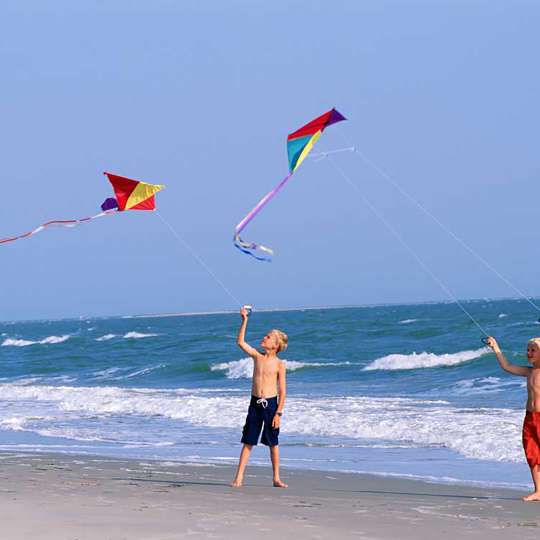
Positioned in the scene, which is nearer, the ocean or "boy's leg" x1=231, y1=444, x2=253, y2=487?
"boy's leg" x1=231, y1=444, x2=253, y2=487

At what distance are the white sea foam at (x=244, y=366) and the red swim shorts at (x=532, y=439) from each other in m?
19.0

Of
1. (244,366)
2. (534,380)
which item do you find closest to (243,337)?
(534,380)

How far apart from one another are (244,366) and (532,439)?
20453 millimetres

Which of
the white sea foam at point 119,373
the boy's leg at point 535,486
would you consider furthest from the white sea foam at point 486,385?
the boy's leg at point 535,486

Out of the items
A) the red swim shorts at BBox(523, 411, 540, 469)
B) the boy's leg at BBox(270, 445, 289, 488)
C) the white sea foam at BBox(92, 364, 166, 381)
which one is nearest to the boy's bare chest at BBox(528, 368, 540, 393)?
the red swim shorts at BBox(523, 411, 540, 469)

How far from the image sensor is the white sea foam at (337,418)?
37.7ft

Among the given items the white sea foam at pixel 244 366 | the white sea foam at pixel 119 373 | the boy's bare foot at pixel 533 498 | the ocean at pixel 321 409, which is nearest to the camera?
the boy's bare foot at pixel 533 498

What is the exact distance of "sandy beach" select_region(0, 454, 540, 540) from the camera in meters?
6.21

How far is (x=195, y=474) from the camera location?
918 centimetres

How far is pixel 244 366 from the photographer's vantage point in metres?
27.8

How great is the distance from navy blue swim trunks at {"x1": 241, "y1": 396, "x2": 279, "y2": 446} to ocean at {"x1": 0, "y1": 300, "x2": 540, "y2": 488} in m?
1.64

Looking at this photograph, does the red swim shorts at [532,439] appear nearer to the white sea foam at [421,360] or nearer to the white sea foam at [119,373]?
the white sea foam at [421,360]

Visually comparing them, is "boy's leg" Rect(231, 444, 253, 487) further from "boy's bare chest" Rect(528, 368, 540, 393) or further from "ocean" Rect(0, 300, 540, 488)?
"boy's bare chest" Rect(528, 368, 540, 393)

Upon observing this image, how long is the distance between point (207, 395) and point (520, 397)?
→ 6.19 meters
